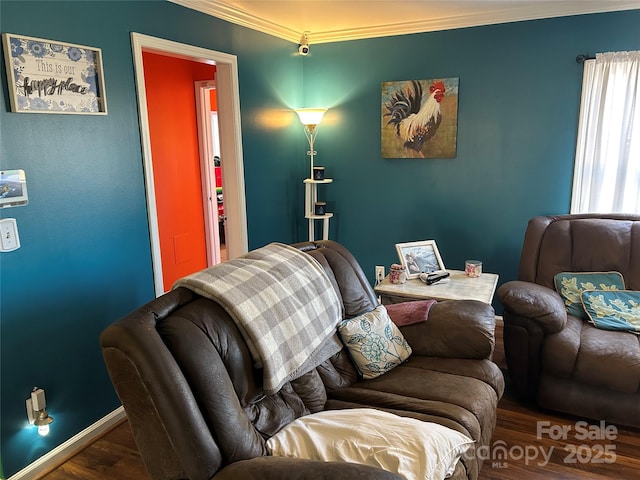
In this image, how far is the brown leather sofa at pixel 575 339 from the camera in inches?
92.7

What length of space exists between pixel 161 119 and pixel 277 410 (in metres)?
3.07

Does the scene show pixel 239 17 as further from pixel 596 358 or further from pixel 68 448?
pixel 596 358

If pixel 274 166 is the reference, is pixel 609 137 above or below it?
above

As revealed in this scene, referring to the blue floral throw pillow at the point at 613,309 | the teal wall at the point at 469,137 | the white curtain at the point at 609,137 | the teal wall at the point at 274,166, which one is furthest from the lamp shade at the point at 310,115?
the blue floral throw pillow at the point at 613,309

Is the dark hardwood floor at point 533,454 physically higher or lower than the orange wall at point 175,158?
lower

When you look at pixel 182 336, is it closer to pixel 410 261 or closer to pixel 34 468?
pixel 34 468

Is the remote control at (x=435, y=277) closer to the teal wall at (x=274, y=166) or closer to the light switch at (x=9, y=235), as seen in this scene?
the teal wall at (x=274, y=166)

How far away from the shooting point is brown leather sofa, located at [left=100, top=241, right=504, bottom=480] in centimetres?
134

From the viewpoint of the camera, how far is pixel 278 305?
1.82 metres

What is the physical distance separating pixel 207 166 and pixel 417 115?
199 centimetres

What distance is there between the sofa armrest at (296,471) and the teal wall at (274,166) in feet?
4.38

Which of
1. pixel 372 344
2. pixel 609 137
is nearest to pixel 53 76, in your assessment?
pixel 372 344

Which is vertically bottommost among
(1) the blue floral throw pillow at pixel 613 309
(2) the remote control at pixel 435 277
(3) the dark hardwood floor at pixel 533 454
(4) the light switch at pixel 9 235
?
(3) the dark hardwood floor at pixel 533 454

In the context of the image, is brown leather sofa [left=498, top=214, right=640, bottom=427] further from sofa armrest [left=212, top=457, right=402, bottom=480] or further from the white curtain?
sofa armrest [left=212, top=457, right=402, bottom=480]
